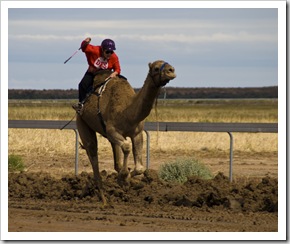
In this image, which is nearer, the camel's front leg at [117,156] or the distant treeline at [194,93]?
the camel's front leg at [117,156]

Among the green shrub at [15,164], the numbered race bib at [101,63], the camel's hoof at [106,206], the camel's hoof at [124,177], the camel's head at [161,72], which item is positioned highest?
the numbered race bib at [101,63]

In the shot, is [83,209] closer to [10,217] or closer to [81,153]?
[10,217]

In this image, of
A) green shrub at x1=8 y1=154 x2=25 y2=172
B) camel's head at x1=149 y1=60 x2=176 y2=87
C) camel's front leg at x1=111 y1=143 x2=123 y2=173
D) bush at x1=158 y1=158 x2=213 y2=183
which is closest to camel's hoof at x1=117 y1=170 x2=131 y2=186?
camel's front leg at x1=111 y1=143 x2=123 y2=173

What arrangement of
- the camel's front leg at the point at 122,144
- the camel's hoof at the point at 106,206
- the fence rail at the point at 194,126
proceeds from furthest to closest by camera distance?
1. the fence rail at the point at 194,126
2. the camel's hoof at the point at 106,206
3. the camel's front leg at the point at 122,144

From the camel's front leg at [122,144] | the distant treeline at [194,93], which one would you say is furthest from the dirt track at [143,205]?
the distant treeline at [194,93]

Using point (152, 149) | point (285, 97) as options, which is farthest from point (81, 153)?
point (285, 97)

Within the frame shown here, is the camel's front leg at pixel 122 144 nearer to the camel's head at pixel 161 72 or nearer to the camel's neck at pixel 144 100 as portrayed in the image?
the camel's neck at pixel 144 100

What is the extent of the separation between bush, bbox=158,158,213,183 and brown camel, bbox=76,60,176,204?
Result: 3169 millimetres

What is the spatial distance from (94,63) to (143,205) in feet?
7.88

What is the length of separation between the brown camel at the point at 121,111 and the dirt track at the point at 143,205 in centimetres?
72

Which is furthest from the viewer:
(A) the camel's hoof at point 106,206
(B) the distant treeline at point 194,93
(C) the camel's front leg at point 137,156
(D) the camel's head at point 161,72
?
(B) the distant treeline at point 194,93

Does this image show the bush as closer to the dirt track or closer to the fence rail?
the dirt track

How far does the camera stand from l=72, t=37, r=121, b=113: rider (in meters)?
16.0

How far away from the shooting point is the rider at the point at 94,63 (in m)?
16.0
